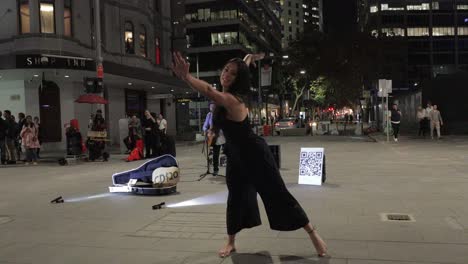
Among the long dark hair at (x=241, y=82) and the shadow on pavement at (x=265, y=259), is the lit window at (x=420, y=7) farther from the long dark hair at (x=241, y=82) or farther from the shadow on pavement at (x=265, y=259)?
the shadow on pavement at (x=265, y=259)

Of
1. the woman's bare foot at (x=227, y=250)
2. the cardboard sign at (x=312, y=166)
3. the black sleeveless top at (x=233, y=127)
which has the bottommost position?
the woman's bare foot at (x=227, y=250)

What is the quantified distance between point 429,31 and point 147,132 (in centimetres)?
12150

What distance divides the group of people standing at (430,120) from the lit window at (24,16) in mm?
20195

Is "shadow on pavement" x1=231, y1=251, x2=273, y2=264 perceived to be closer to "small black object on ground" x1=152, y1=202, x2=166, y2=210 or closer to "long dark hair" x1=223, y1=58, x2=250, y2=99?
"long dark hair" x1=223, y1=58, x2=250, y2=99

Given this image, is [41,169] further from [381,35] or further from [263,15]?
[263,15]

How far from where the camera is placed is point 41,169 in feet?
54.2

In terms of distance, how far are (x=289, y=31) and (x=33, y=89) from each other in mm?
160907

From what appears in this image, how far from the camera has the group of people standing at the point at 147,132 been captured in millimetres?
18484

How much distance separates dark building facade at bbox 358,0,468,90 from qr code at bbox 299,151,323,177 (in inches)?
4705

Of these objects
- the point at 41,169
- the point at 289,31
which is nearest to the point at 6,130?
the point at 41,169

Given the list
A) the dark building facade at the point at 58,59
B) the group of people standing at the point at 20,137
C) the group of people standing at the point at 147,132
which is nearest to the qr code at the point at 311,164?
the group of people standing at the point at 147,132

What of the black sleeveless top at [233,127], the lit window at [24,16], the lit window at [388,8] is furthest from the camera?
the lit window at [388,8]

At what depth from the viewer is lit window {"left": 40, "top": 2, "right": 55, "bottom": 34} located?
80.4ft

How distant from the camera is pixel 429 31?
414 ft
